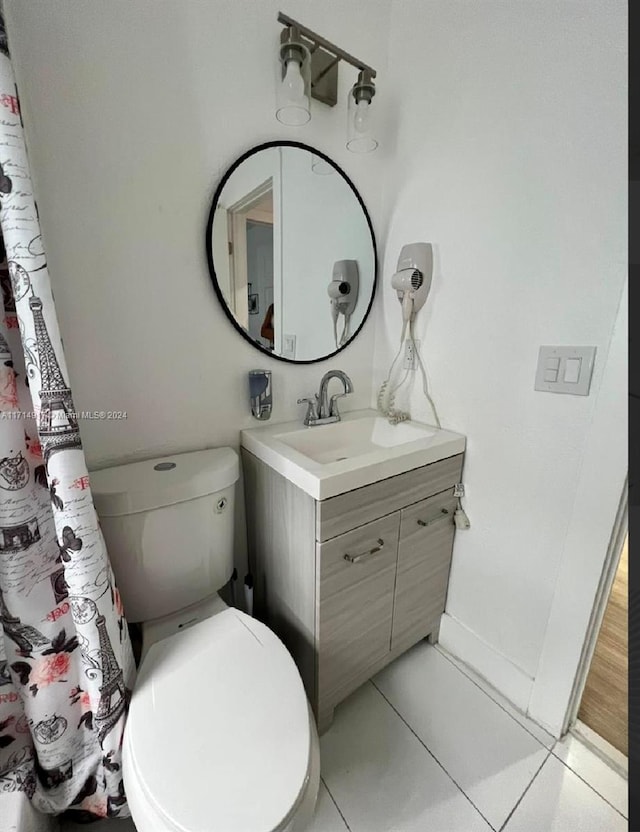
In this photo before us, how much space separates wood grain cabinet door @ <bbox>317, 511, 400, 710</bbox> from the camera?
3.18 ft

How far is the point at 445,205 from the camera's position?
3.86 ft

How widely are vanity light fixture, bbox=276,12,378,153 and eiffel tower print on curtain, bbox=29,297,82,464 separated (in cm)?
91

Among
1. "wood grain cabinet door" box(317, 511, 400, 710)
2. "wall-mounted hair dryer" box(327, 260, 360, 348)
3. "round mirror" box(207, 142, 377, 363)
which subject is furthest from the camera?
"wall-mounted hair dryer" box(327, 260, 360, 348)

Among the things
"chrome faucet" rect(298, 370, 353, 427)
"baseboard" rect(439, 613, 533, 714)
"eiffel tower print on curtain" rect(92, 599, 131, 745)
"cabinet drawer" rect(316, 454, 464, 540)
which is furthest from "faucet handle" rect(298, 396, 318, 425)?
"baseboard" rect(439, 613, 533, 714)

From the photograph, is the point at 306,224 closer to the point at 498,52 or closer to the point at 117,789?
the point at 498,52

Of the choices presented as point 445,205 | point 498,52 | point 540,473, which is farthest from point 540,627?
point 498,52

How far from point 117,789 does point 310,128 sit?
1929 millimetres

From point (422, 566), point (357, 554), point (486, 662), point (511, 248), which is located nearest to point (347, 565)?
point (357, 554)

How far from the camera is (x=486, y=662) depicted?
50.0 inches

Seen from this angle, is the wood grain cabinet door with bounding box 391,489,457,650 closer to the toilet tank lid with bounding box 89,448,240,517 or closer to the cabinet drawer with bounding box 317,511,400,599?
the cabinet drawer with bounding box 317,511,400,599

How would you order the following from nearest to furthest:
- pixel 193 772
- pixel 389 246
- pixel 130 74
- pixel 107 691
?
pixel 193 772 < pixel 107 691 < pixel 130 74 < pixel 389 246

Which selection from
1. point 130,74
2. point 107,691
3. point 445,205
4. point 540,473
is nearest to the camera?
point 107,691

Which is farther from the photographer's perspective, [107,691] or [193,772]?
[107,691]

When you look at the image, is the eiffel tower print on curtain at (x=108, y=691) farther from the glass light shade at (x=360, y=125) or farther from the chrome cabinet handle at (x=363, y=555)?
the glass light shade at (x=360, y=125)
